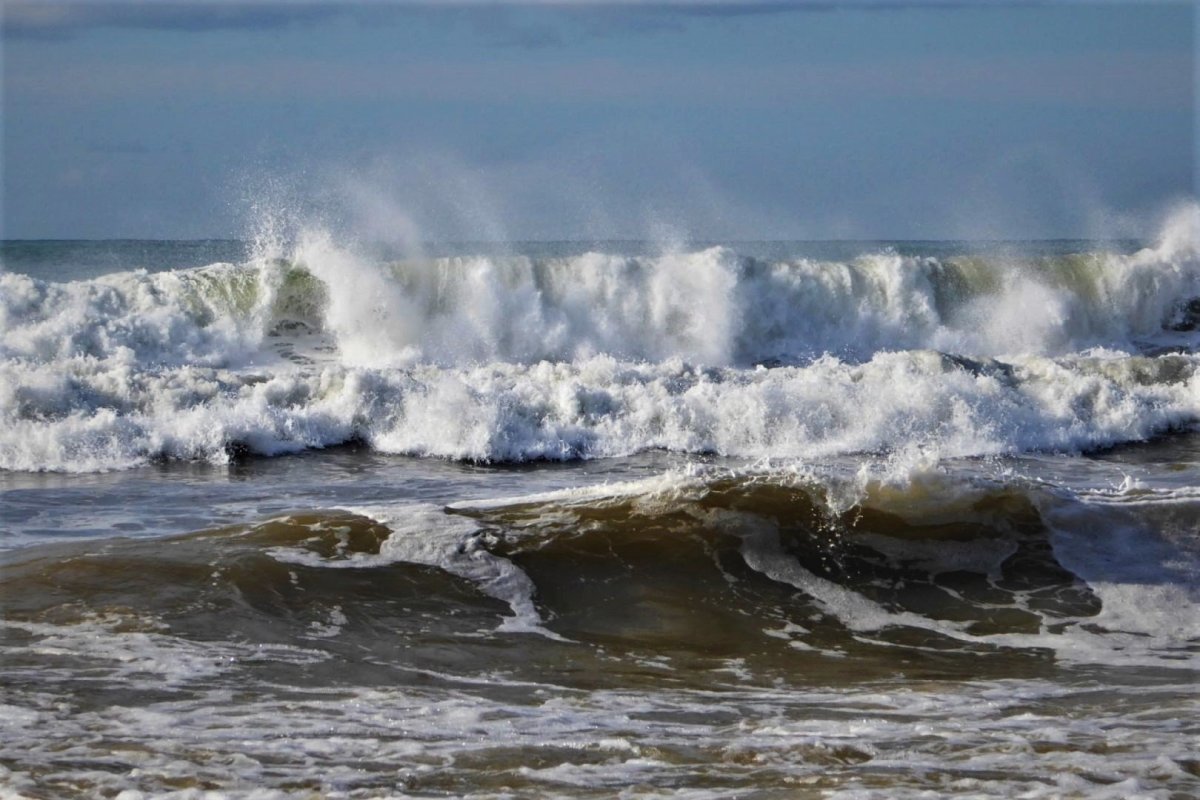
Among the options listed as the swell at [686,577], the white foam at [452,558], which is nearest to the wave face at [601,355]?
the swell at [686,577]

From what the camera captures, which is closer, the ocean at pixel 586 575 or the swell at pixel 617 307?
the ocean at pixel 586 575

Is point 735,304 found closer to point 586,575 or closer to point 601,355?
point 601,355

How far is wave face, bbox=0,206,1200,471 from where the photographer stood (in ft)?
47.5

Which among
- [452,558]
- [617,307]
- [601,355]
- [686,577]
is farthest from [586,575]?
[617,307]

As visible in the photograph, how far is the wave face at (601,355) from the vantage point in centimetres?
1447

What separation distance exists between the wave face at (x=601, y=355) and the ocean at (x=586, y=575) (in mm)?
73

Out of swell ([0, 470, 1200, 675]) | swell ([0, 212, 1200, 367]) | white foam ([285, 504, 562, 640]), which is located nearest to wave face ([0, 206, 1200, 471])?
swell ([0, 212, 1200, 367])

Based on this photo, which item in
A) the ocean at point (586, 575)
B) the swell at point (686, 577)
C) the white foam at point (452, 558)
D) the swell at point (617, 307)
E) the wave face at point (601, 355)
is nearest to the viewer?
the ocean at point (586, 575)

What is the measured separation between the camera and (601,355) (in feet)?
58.3

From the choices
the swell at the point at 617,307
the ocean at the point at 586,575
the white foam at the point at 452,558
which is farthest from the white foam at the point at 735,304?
the white foam at the point at 452,558

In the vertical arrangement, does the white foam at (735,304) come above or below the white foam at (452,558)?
above

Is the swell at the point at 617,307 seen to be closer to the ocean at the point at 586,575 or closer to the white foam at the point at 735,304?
the white foam at the point at 735,304

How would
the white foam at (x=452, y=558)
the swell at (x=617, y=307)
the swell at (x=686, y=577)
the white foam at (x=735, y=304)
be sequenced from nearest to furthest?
the swell at (x=686, y=577), the white foam at (x=452, y=558), the swell at (x=617, y=307), the white foam at (x=735, y=304)

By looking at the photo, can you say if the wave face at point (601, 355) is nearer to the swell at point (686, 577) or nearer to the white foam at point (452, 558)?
the swell at point (686, 577)
